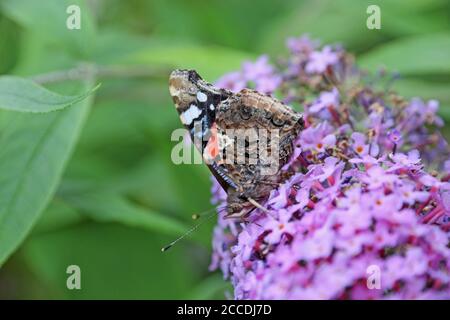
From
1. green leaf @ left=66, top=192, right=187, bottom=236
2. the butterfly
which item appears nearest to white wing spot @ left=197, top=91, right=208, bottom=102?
the butterfly

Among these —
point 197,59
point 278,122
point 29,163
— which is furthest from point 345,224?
point 197,59

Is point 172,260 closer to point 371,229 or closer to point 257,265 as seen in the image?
point 257,265

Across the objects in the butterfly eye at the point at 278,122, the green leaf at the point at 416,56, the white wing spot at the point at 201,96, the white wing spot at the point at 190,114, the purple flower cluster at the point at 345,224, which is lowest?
the purple flower cluster at the point at 345,224

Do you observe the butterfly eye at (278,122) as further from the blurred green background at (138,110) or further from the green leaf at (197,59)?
the green leaf at (197,59)

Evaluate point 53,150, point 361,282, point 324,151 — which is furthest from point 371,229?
point 53,150

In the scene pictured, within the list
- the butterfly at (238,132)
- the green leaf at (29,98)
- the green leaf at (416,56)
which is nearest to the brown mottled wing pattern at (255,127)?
the butterfly at (238,132)

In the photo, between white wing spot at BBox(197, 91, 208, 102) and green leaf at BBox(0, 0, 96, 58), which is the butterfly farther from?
green leaf at BBox(0, 0, 96, 58)

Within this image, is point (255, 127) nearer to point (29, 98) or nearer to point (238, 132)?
point (238, 132)

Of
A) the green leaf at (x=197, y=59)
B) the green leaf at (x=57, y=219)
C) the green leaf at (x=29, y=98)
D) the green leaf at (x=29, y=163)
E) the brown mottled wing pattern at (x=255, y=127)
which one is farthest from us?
the green leaf at (x=57, y=219)
